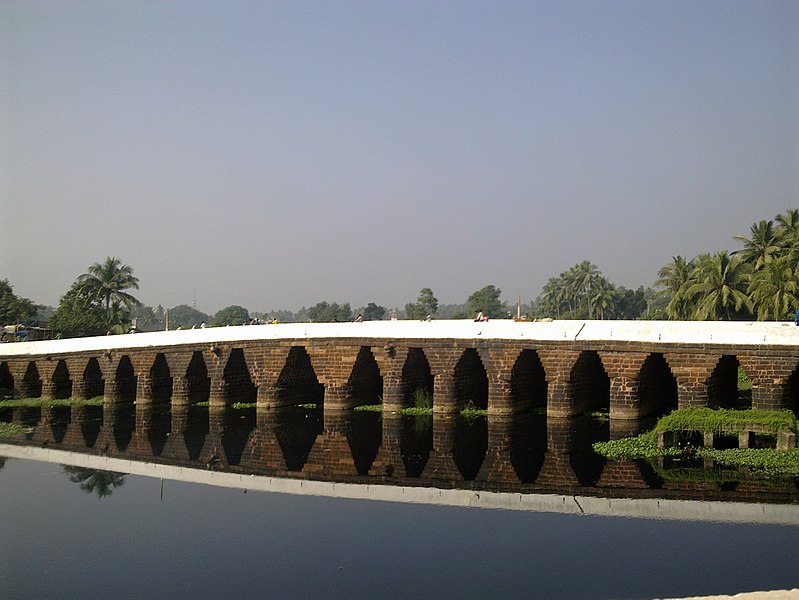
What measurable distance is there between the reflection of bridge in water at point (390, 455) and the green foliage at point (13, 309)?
3817 centimetres

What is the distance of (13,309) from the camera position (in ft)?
217

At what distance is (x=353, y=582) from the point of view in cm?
1250

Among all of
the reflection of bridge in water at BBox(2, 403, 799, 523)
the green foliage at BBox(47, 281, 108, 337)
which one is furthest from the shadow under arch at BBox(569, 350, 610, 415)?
the green foliage at BBox(47, 281, 108, 337)

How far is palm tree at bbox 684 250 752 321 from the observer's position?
4475 centimetres

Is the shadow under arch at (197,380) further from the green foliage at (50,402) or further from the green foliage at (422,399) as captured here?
the green foliage at (422,399)

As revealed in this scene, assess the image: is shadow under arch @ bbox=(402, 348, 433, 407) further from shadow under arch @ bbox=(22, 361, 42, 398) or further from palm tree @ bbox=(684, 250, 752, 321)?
palm tree @ bbox=(684, 250, 752, 321)

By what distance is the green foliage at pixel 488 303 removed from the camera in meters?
96.2

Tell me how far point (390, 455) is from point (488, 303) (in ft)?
262

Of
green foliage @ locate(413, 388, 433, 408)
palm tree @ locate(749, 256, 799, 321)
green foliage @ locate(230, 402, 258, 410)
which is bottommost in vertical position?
green foliage @ locate(230, 402, 258, 410)

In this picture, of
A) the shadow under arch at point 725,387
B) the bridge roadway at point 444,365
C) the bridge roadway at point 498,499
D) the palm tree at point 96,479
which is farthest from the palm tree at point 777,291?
the palm tree at point 96,479

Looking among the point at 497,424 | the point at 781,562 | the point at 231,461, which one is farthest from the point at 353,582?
the point at 497,424

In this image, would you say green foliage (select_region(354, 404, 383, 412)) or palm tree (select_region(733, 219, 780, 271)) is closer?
green foliage (select_region(354, 404, 383, 412))

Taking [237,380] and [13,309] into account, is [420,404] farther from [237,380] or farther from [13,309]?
[13,309]

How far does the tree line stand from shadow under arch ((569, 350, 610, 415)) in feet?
19.5
